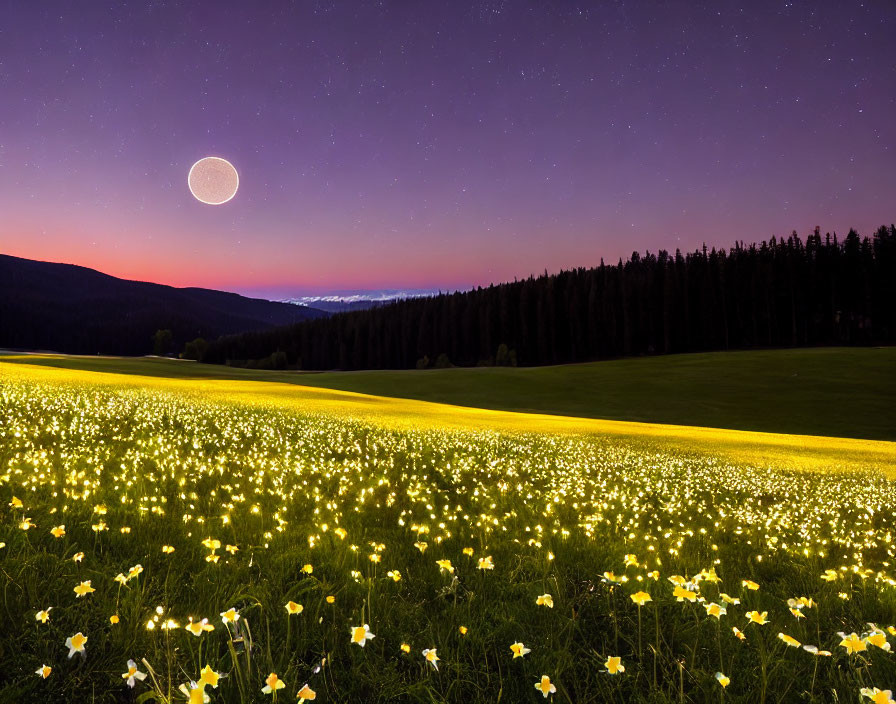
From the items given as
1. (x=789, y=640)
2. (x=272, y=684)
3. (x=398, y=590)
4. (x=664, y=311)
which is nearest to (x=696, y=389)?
(x=664, y=311)

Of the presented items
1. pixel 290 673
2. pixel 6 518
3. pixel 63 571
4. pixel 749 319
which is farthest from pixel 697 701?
pixel 749 319

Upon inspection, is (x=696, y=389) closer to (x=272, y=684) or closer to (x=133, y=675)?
(x=272, y=684)

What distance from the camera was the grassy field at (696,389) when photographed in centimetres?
4691

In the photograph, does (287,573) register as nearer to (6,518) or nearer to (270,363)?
(6,518)

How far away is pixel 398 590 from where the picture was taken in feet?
13.8

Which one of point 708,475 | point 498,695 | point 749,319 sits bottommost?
point 708,475

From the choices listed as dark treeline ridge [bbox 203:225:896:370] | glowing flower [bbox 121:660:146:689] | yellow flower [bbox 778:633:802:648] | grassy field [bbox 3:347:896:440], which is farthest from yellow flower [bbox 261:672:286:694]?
dark treeline ridge [bbox 203:225:896:370]

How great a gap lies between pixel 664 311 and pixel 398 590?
11260cm

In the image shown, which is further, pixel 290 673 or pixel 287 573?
pixel 287 573

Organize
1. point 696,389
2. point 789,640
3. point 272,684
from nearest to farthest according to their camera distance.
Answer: point 272,684
point 789,640
point 696,389

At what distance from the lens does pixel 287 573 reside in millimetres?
4293

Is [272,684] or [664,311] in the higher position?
[664,311]

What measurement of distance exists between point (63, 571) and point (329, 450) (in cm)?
743

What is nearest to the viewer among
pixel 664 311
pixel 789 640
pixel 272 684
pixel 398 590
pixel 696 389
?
pixel 272 684
